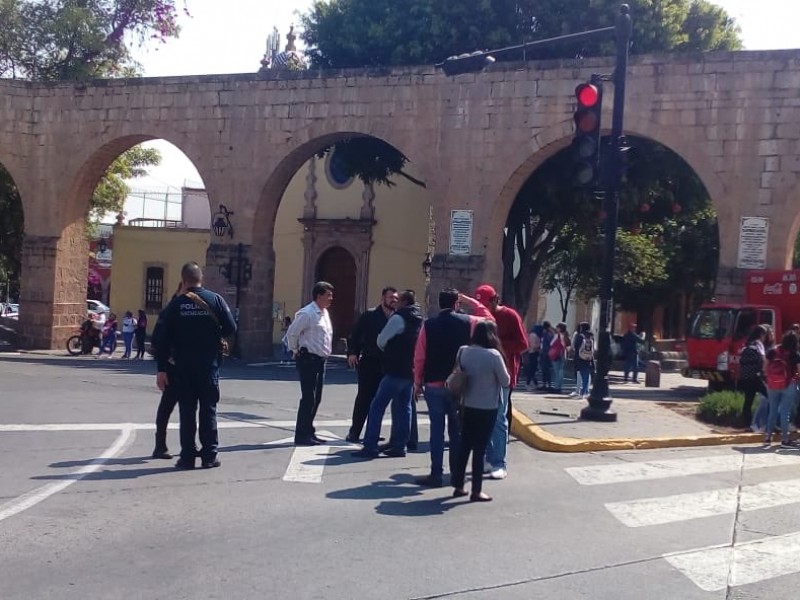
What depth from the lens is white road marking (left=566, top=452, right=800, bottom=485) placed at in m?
9.88

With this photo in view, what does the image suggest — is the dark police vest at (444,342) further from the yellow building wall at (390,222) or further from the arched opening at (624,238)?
the yellow building wall at (390,222)

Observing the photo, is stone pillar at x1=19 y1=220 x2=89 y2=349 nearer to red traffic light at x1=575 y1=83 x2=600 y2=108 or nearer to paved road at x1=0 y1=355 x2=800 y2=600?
paved road at x1=0 y1=355 x2=800 y2=600

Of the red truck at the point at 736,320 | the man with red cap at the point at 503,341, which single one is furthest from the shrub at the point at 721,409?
the man with red cap at the point at 503,341

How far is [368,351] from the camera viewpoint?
35.7 feet

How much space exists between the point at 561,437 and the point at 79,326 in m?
20.5

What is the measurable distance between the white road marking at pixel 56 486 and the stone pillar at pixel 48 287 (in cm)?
1909

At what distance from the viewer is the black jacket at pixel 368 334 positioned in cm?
1082

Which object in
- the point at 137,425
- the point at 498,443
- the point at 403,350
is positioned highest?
the point at 403,350

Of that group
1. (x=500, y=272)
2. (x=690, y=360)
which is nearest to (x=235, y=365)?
(x=500, y=272)

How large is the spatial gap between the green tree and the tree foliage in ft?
19.2

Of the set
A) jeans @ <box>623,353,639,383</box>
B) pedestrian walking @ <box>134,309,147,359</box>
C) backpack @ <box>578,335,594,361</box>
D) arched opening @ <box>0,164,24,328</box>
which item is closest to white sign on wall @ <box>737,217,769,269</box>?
backpack @ <box>578,335,594,361</box>

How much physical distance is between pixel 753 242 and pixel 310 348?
1357 centimetres

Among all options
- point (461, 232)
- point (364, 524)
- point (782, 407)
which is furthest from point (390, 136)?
point (364, 524)

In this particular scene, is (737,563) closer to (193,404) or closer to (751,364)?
(193,404)
